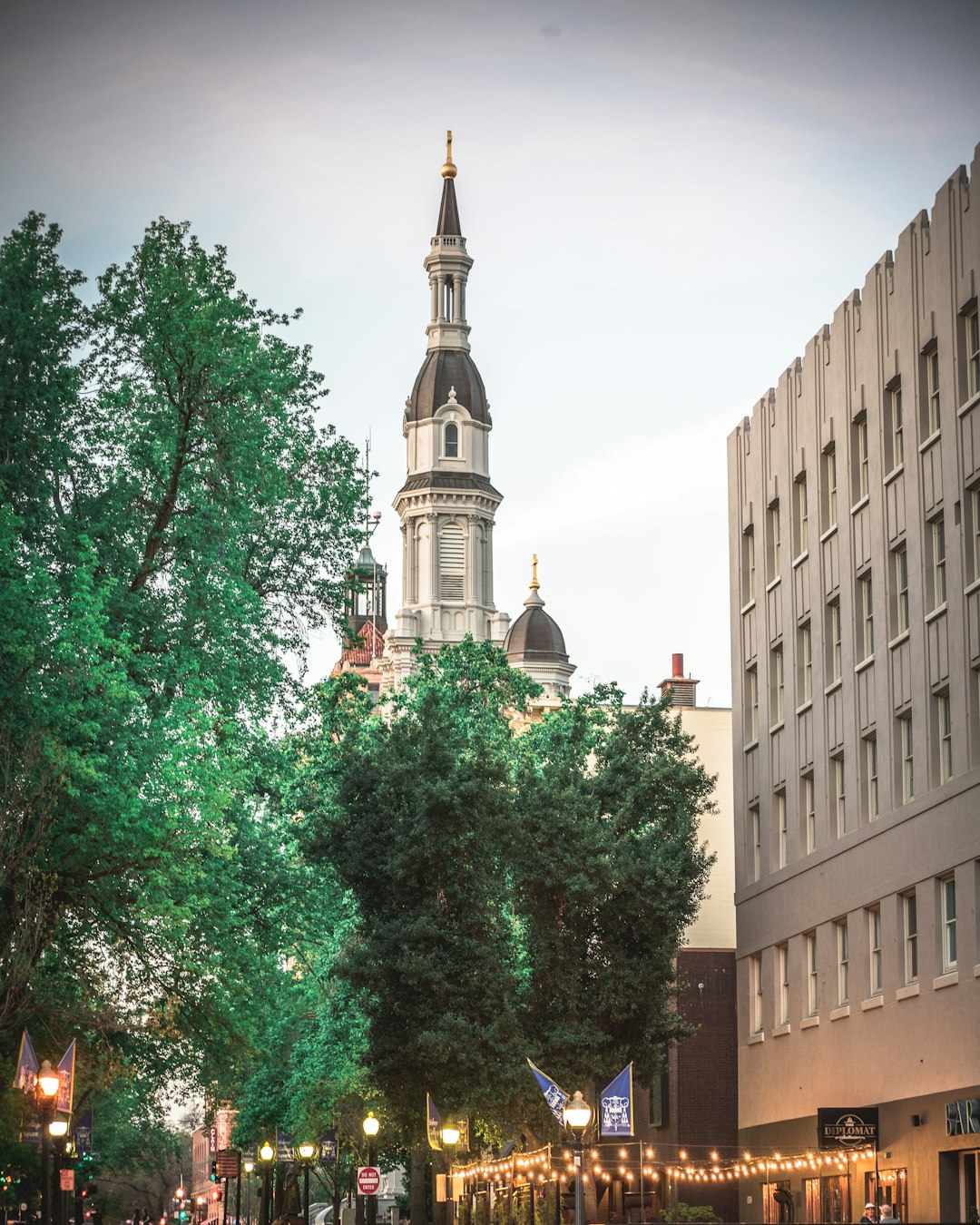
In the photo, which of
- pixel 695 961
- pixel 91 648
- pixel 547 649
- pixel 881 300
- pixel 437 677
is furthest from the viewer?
pixel 547 649

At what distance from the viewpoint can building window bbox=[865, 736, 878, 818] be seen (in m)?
35.7

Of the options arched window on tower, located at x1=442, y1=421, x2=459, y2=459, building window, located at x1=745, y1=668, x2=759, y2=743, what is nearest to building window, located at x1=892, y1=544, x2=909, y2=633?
building window, located at x1=745, y1=668, x2=759, y2=743

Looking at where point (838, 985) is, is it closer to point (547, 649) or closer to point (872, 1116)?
point (872, 1116)

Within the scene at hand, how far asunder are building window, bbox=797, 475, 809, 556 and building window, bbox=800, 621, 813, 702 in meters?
1.75

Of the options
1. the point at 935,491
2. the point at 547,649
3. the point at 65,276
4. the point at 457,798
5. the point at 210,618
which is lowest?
the point at 457,798

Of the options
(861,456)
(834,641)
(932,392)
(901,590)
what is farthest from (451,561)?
(932,392)

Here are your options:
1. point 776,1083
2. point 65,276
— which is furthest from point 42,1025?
point 776,1083

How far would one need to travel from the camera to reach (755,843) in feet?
141

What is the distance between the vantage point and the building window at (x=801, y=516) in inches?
1590

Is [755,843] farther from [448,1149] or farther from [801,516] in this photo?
[448,1149]

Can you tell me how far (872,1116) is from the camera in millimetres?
33531

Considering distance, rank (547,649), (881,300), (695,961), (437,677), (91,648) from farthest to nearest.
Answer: (547,649)
(695,961)
(437,677)
(881,300)
(91,648)

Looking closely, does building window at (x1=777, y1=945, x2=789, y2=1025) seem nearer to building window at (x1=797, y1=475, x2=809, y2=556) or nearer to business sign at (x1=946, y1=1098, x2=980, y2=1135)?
building window at (x1=797, y1=475, x2=809, y2=556)

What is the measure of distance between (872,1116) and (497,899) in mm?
9020
